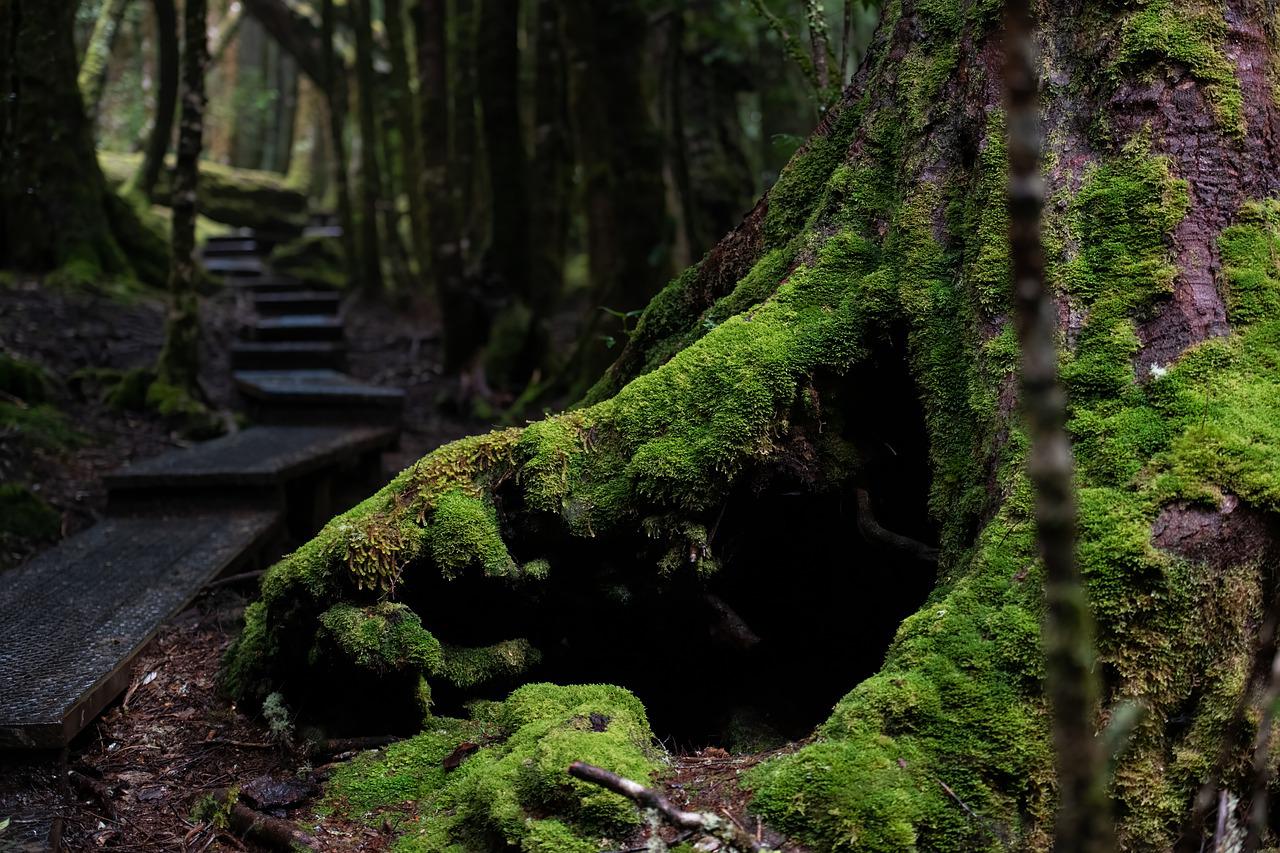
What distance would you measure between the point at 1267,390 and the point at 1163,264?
0.48 m

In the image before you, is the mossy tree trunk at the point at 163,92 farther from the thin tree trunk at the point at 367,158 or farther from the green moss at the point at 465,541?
the green moss at the point at 465,541

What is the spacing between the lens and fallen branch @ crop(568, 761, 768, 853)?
2.39 metres

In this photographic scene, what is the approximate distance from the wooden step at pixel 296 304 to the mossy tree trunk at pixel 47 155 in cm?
304

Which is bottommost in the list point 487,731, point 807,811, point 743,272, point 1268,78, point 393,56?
point 487,731

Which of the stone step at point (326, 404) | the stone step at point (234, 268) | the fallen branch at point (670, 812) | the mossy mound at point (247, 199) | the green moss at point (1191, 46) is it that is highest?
the mossy mound at point (247, 199)

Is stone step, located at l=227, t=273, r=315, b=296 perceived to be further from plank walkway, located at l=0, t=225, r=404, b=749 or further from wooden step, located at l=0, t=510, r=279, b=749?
wooden step, located at l=0, t=510, r=279, b=749

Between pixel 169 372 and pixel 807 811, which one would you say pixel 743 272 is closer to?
pixel 807 811

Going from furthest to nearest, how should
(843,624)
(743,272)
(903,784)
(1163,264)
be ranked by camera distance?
(743,272) < (843,624) < (1163,264) < (903,784)

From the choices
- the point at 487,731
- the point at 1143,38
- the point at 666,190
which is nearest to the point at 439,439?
the point at 666,190

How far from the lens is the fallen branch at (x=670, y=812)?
2.39 meters

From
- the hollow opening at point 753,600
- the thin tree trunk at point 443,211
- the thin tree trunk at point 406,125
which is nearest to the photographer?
the hollow opening at point 753,600

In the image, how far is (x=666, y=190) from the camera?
1046cm

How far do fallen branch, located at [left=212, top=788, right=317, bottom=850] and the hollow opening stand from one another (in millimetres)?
737

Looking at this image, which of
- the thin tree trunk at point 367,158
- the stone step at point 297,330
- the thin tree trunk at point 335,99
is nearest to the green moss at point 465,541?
the stone step at point 297,330
